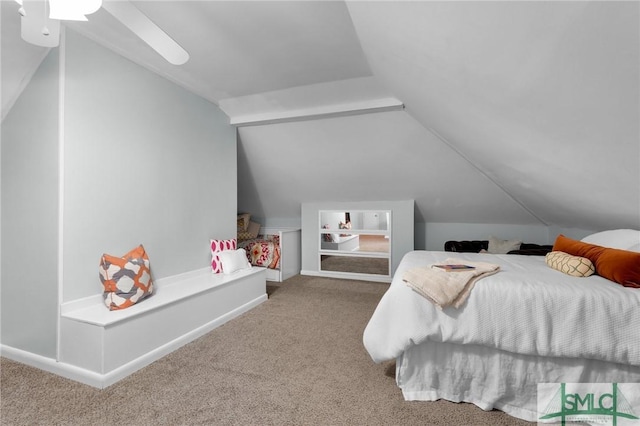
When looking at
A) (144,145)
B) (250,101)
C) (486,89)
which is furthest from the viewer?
(250,101)

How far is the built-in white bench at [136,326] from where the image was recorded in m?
1.81

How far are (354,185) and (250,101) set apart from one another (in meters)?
1.84

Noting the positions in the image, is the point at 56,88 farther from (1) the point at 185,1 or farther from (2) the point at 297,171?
(2) the point at 297,171

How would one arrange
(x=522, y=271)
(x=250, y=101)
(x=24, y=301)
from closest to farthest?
(x=522, y=271)
(x=24, y=301)
(x=250, y=101)

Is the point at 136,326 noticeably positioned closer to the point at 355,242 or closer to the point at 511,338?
the point at 511,338

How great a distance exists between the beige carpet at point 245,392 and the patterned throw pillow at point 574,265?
36.0 inches

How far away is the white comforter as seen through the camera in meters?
1.41

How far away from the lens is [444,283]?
5.29 feet

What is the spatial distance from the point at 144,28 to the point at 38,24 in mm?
420

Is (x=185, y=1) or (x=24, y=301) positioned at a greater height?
(x=185, y=1)

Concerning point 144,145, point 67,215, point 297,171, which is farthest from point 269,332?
point 297,171

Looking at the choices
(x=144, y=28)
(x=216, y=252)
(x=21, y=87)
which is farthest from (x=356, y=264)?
(x=21, y=87)

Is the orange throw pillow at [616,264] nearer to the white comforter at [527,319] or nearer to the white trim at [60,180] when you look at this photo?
the white comforter at [527,319]

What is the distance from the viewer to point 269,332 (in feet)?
8.39
